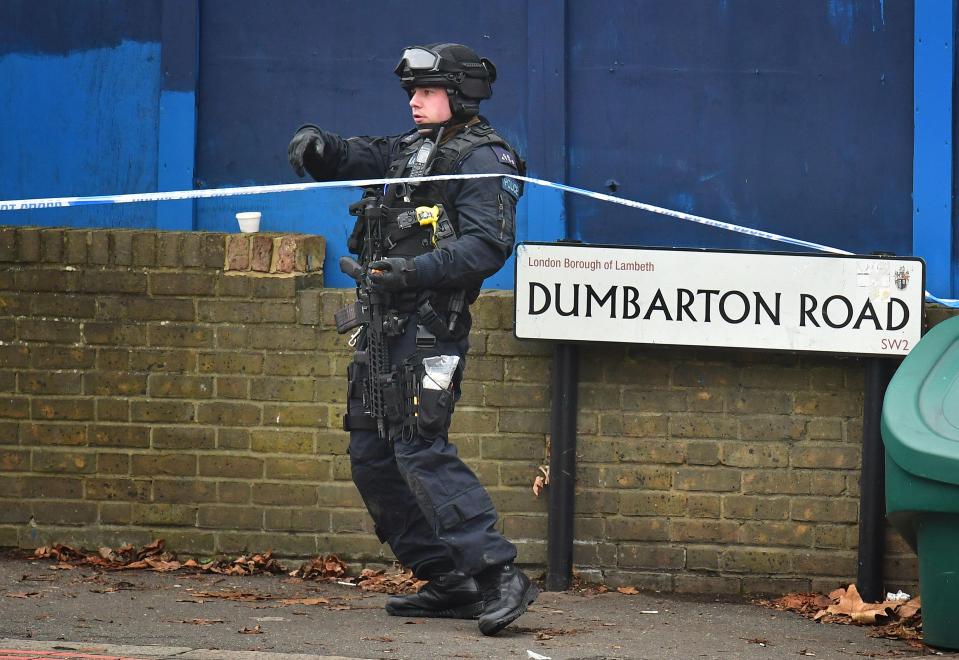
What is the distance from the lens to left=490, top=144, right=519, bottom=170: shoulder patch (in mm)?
5984

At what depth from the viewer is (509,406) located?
717 cm

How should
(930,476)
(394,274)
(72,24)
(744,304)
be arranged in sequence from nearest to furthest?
1. (930,476)
2. (394,274)
3. (744,304)
4. (72,24)

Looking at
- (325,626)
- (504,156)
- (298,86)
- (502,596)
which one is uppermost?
(298,86)

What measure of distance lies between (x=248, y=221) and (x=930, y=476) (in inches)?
135

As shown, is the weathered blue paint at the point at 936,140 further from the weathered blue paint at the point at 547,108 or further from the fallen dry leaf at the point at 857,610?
the weathered blue paint at the point at 547,108

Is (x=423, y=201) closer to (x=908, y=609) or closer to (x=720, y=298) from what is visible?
(x=720, y=298)

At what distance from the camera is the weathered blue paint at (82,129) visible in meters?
7.72

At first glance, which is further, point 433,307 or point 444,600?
point 444,600

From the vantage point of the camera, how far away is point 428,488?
579 centimetres

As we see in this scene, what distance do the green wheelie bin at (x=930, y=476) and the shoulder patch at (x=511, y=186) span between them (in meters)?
1.55

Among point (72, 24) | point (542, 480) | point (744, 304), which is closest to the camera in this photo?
point (744, 304)

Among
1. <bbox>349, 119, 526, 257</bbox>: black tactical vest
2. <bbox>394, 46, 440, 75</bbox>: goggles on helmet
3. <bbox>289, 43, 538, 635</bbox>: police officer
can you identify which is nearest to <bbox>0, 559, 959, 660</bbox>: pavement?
<bbox>289, 43, 538, 635</bbox>: police officer

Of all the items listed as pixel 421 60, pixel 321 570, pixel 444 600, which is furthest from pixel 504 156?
pixel 321 570

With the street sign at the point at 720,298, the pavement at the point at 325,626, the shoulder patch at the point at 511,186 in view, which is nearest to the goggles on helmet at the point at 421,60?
the shoulder patch at the point at 511,186
